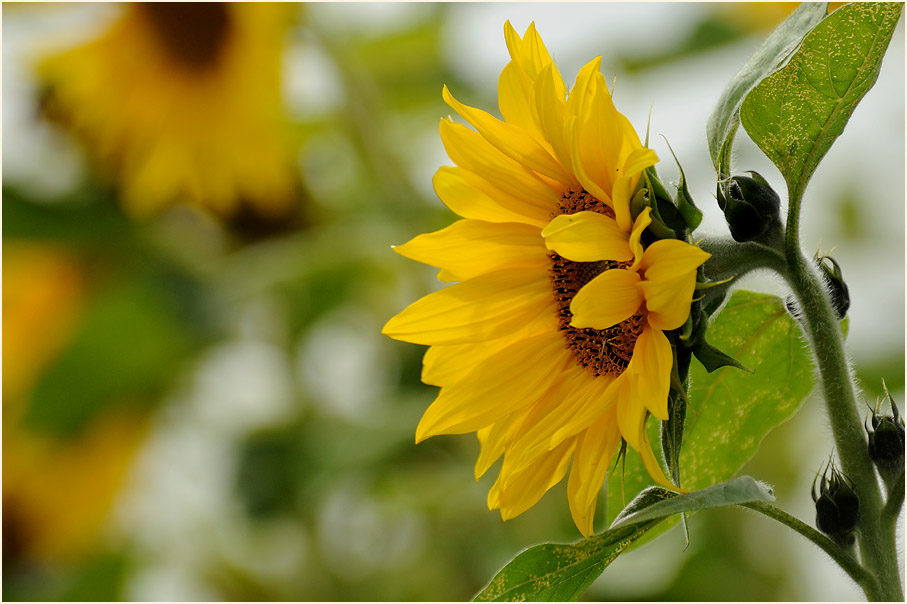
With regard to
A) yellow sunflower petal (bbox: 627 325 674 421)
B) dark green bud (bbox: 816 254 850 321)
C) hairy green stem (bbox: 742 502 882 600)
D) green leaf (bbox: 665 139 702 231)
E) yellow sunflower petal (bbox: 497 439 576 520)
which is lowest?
hairy green stem (bbox: 742 502 882 600)

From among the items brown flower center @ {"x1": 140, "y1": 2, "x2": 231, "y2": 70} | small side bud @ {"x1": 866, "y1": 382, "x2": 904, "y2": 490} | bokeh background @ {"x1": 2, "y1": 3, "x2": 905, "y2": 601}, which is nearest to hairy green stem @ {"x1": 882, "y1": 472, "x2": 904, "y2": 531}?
small side bud @ {"x1": 866, "y1": 382, "x2": 904, "y2": 490}

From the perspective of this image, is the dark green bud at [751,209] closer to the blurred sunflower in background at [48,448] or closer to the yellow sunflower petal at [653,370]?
the yellow sunflower petal at [653,370]

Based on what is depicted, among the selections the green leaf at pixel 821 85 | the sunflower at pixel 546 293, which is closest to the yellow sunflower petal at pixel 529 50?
the sunflower at pixel 546 293

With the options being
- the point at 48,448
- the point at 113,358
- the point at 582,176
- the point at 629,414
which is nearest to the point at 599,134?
the point at 582,176

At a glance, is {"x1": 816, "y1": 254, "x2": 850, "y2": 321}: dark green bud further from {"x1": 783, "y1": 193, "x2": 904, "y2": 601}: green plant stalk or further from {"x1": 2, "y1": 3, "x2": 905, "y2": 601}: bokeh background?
{"x1": 2, "y1": 3, "x2": 905, "y2": 601}: bokeh background

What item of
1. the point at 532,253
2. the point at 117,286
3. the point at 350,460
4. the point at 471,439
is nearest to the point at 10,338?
the point at 117,286

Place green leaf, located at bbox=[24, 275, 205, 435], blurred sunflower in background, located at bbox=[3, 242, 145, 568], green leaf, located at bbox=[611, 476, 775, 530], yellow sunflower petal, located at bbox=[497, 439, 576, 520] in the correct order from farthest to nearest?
blurred sunflower in background, located at bbox=[3, 242, 145, 568] → green leaf, located at bbox=[24, 275, 205, 435] → yellow sunflower petal, located at bbox=[497, 439, 576, 520] → green leaf, located at bbox=[611, 476, 775, 530]
